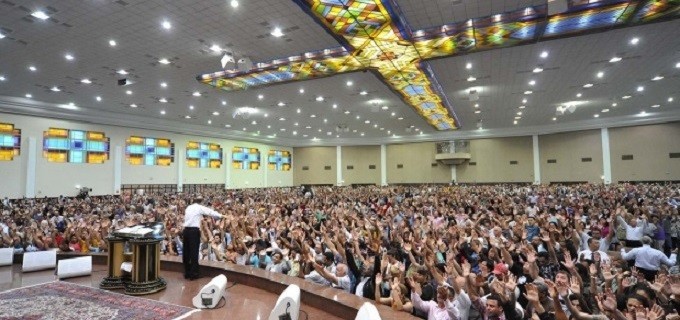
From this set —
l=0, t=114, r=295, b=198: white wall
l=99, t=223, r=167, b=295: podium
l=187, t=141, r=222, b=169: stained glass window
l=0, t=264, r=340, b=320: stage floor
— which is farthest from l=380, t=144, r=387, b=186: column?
l=99, t=223, r=167, b=295: podium

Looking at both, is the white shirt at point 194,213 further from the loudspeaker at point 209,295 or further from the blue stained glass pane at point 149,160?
the blue stained glass pane at point 149,160

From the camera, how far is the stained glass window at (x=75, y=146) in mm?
19922

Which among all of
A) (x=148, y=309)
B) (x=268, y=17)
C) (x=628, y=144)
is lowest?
(x=148, y=309)

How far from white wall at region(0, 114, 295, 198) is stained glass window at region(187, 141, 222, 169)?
38 cm

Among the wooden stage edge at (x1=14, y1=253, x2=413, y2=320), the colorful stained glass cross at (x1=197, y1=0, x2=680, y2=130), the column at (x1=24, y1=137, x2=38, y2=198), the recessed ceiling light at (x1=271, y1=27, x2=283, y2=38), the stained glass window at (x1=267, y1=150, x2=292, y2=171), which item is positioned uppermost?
the recessed ceiling light at (x1=271, y1=27, x2=283, y2=38)

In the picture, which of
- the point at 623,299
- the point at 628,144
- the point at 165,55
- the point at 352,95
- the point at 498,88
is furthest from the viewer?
the point at 628,144

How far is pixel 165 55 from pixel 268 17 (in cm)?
484

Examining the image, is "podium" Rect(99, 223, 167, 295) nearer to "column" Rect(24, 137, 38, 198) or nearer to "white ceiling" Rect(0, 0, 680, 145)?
"white ceiling" Rect(0, 0, 680, 145)

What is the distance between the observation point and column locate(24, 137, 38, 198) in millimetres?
18766

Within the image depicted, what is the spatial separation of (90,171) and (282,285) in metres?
22.4

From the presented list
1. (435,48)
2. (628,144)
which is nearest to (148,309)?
(435,48)

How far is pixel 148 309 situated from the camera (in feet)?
13.1

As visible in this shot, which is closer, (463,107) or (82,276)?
(82,276)

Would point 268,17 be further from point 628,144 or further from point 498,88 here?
point 628,144
